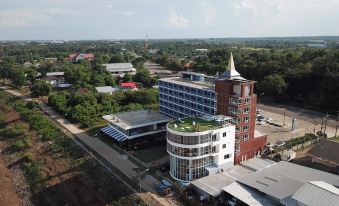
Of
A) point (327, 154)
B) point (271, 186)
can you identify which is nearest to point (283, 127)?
point (327, 154)

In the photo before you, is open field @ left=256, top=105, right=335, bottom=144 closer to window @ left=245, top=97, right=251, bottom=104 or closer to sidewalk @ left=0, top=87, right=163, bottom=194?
window @ left=245, top=97, right=251, bottom=104

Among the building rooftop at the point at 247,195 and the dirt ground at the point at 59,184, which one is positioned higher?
the building rooftop at the point at 247,195

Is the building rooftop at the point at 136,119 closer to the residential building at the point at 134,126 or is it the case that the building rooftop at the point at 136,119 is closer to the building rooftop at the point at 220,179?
the residential building at the point at 134,126

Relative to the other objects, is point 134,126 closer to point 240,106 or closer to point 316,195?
point 240,106

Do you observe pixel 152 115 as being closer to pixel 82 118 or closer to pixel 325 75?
pixel 82 118

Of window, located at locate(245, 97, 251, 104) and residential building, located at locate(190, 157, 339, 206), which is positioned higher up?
window, located at locate(245, 97, 251, 104)

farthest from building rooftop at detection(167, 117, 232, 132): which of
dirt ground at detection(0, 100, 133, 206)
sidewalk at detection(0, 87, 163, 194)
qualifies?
dirt ground at detection(0, 100, 133, 206)

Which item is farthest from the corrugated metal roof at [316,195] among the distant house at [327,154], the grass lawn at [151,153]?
the grass lawn at [151,153]
